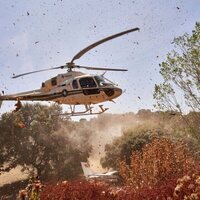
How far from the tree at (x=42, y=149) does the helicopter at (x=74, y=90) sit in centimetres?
2280

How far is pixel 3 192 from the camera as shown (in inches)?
1677

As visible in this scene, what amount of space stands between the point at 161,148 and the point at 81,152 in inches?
1108

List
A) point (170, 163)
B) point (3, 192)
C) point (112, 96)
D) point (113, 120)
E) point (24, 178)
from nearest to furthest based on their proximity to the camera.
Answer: point (170, 163), point (112, 96), point (3, 192), point (24, 178), point (113, 120)

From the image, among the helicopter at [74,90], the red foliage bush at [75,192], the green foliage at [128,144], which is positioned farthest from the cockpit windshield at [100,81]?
the green foliage at [128,144]

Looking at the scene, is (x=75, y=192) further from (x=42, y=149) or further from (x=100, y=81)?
(x=42, y=149)

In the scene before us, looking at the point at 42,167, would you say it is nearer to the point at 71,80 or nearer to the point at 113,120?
the point at 71,80

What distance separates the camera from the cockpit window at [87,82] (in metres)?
19.1

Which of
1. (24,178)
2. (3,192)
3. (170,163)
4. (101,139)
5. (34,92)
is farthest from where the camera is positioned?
(101,139)

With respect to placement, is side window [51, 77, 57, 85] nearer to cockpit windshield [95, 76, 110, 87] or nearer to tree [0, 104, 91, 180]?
cockpit windshield [95, 76, 110, 87]

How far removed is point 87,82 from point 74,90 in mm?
965

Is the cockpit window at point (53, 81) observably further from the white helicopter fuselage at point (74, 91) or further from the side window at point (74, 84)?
the side window at point (74, 84)

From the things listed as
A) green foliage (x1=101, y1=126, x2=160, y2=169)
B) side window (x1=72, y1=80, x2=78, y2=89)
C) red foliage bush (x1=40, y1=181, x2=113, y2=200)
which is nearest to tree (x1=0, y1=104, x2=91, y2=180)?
green foliage (x1=101, y1=126, x2=160, y2=169)

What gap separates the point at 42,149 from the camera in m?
44.7

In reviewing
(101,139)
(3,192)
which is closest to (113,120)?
(101,139)
